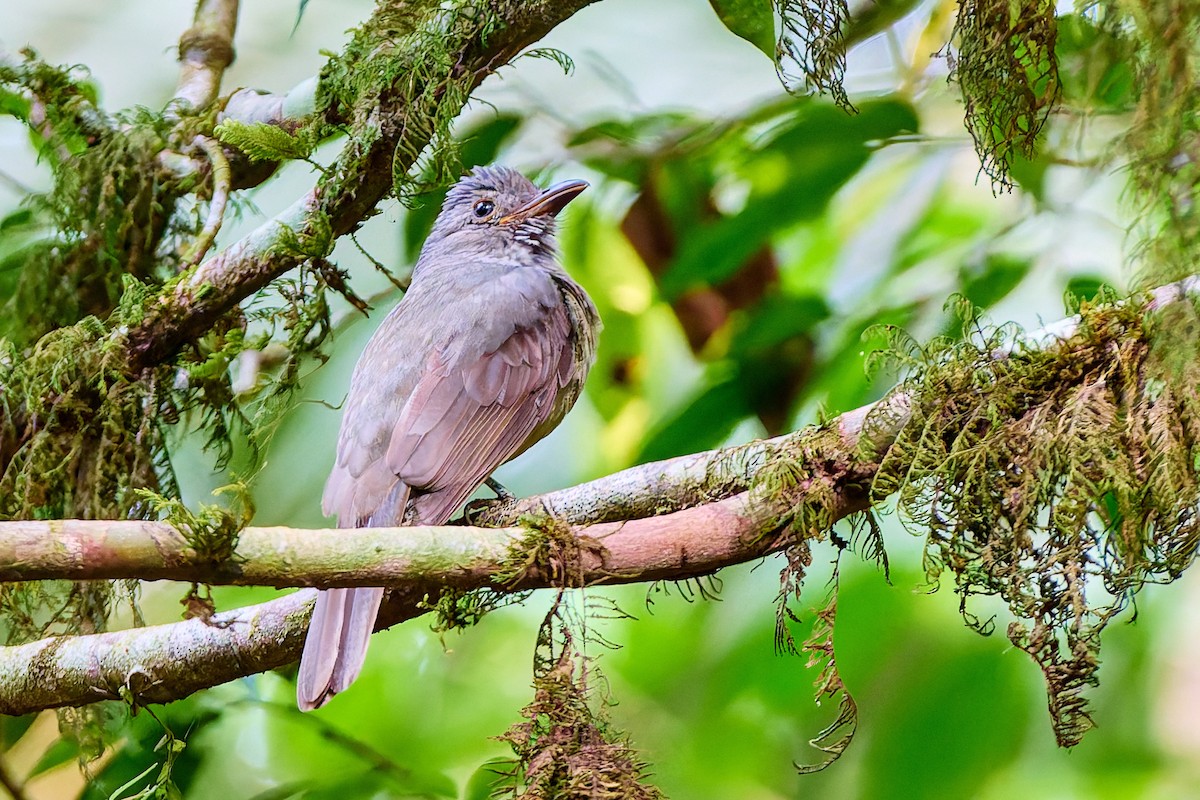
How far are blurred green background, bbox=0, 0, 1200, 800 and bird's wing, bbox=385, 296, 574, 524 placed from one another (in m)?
0.40

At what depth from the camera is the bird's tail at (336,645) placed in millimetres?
1753

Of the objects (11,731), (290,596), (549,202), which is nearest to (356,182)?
(549,202)

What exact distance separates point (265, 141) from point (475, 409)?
0.66 meters

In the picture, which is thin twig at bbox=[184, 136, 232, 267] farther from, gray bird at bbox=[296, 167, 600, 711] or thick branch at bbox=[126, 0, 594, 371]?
gray bird at bbox=[296, 167, 600, 711]

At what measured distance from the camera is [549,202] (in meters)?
2.75

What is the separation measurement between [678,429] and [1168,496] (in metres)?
1.46

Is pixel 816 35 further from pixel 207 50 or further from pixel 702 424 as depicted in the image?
pixel 207 50

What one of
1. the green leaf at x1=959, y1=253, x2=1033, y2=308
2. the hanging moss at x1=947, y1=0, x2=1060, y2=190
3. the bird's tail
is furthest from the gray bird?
the hanging moss at x1=947, y1=0, x2=1060, y2=190

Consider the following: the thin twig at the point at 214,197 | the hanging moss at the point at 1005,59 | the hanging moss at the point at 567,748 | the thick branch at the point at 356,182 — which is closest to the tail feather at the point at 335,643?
the hanging moss at the point at 567,748

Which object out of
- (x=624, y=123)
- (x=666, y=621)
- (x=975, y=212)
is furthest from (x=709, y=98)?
(x=666, y=621)

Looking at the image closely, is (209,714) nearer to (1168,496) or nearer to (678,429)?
(678,429)

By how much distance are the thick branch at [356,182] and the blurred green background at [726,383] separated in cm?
50

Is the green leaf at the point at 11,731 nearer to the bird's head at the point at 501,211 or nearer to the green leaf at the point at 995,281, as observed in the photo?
the bird's head at the point at 501,211

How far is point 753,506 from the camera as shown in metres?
1.66
